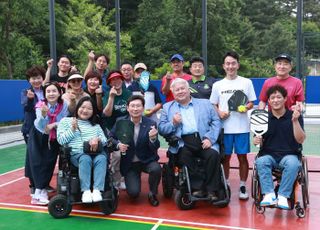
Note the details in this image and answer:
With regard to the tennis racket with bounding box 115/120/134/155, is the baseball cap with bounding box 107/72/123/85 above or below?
above

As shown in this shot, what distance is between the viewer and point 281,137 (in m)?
4.24

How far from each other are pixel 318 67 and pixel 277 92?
23.3 metres

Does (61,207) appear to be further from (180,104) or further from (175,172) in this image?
(180,104)

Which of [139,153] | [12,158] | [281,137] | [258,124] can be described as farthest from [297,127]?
[12,158]

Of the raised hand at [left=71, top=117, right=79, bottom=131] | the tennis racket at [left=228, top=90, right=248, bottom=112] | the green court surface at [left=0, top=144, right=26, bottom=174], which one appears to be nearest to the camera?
the raised hand at [left=71, top=117, right=79, bottom=131]

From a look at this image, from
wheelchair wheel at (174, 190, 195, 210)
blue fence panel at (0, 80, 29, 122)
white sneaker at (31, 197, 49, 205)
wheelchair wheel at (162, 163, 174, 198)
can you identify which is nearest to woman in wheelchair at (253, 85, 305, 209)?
wheelchair wheel at (174, 190, 195, 210)

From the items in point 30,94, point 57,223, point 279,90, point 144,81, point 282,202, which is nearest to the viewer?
point 282,202

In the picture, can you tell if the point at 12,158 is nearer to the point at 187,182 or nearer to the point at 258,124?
the point at 187,182

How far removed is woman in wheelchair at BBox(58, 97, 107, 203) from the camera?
4.15 m

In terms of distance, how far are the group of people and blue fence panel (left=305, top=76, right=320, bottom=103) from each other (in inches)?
A: 370

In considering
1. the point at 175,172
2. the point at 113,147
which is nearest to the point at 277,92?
the point at 175,172

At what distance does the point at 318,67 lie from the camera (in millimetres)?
25703

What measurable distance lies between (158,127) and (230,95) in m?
0.87

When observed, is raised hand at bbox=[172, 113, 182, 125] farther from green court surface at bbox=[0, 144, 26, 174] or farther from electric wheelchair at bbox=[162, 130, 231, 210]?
green court surface at bbox=[0, 144, 26, 174]
